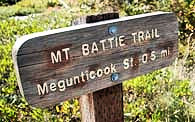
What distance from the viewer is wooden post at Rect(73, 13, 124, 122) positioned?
6.48 ft

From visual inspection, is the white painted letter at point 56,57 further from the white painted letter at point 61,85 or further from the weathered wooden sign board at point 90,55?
the white painted letter at point 61,85

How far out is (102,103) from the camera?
2025 mm

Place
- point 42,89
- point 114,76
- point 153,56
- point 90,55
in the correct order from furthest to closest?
point 153,56 → point 114,76 → point 90,55 → point 42,89

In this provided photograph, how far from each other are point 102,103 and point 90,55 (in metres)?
0.33

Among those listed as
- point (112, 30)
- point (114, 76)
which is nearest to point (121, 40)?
point (112, 30)

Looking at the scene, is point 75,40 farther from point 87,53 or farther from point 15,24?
point 15,24

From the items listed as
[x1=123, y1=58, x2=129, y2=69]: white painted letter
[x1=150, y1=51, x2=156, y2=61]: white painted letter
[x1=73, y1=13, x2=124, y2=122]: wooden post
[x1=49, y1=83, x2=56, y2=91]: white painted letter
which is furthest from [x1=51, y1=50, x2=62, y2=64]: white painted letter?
[x1=150, y1=51, x2=156, y2=61]: white painted letter

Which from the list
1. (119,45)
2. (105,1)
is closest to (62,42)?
(119,45)

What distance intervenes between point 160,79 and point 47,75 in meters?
1.93

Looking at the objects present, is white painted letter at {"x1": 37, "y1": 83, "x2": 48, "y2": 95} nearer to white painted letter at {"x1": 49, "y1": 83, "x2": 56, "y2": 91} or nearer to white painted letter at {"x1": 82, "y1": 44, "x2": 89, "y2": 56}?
white painted letter at {"x1": 49, "y1": 83, "x2": 56, "y2": 91}

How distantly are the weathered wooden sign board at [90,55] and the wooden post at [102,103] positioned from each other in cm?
8

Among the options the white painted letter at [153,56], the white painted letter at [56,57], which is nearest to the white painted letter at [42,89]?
the white painted letter at [56,57]

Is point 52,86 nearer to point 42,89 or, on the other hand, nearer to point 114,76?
point 42,89

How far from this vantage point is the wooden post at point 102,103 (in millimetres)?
1977
